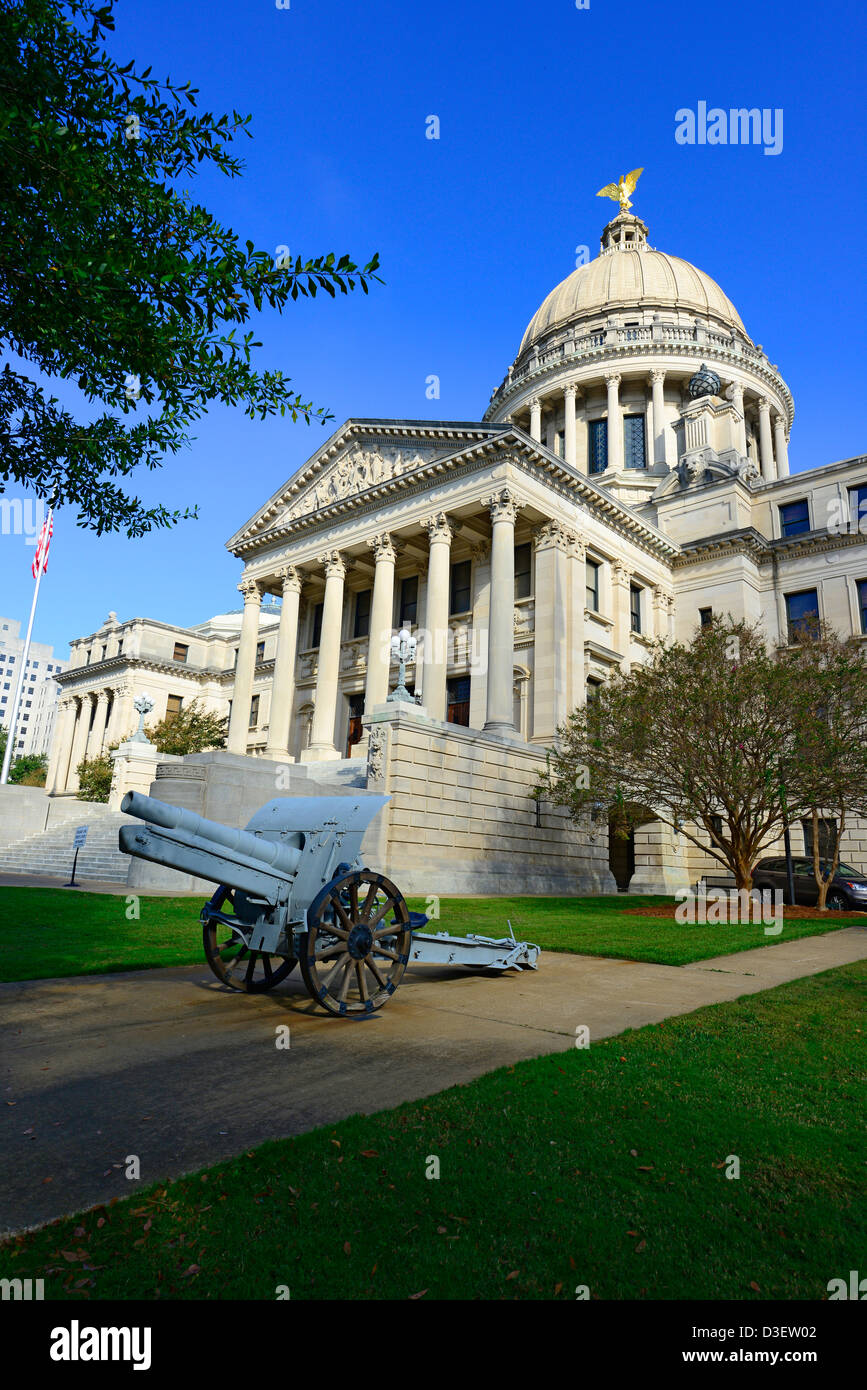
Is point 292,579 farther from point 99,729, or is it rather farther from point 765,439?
point 99,729

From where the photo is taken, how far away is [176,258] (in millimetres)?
6949

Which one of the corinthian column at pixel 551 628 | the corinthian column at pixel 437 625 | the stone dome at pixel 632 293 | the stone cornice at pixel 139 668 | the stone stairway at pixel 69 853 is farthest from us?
the stone cornice at pixel 139 668

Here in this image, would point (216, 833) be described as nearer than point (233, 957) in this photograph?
Yes

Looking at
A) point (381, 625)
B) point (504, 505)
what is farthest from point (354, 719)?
point (504, 505)

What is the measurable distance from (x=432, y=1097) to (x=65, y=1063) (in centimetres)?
251

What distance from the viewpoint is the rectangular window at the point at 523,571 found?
113 feet

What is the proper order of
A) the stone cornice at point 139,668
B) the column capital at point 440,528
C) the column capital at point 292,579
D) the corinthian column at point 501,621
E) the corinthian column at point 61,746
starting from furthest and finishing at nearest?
the corinthian column at point 61,746 < the stone cornice at point 139,668 < the column capital at point 292,579 < the column capital at point 440,528 < the corinthian column at point 501,621

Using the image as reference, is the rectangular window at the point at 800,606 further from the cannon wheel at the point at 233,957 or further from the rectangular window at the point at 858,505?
the cannon wheel at the point at 233,957

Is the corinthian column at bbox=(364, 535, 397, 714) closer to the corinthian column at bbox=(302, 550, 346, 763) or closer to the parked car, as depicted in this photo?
the corinthian column at bbox=(302, 550, 346, 763)

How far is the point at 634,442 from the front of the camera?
5312 cm

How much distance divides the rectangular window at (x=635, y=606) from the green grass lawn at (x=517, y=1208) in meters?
35.0

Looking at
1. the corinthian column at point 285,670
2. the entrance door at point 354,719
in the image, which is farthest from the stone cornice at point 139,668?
the entrance door at point 354,719

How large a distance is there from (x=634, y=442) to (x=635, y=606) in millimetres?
19063

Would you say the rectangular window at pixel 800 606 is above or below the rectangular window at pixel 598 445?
below
